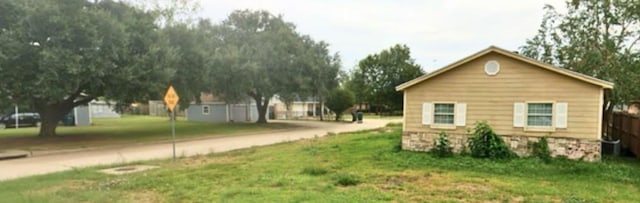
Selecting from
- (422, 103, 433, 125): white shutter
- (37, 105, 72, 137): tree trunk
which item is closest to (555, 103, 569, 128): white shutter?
(422, 103, 433, 125): white shutter

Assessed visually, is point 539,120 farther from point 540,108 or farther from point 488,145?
point 488,145

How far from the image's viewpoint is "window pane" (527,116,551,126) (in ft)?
41.3

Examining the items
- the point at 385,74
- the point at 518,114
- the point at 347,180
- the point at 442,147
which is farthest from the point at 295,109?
the point at 347,180

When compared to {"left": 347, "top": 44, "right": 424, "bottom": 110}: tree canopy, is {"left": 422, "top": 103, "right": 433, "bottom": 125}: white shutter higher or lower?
lower

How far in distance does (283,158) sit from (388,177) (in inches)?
174

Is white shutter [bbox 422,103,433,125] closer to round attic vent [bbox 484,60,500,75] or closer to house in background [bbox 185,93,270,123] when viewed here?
round attic vent [bbox 484,60,500,75]

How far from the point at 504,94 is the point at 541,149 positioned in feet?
5.74

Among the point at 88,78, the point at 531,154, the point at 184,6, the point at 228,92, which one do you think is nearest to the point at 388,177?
the point at 531,154

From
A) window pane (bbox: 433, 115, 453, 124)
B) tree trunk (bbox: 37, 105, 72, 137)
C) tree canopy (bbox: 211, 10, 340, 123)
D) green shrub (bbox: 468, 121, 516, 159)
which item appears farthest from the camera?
tree canopy (bbox: 211, 10, 340, 123)

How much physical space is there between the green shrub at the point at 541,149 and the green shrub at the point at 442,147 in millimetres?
2147

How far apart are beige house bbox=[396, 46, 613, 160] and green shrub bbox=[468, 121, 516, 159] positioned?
0.41 meters

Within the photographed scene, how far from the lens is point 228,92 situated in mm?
30938

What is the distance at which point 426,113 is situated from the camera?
1412cm

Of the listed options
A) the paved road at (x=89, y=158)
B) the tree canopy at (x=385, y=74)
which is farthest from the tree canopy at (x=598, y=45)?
the tree canopy at (x=385, y=74)
